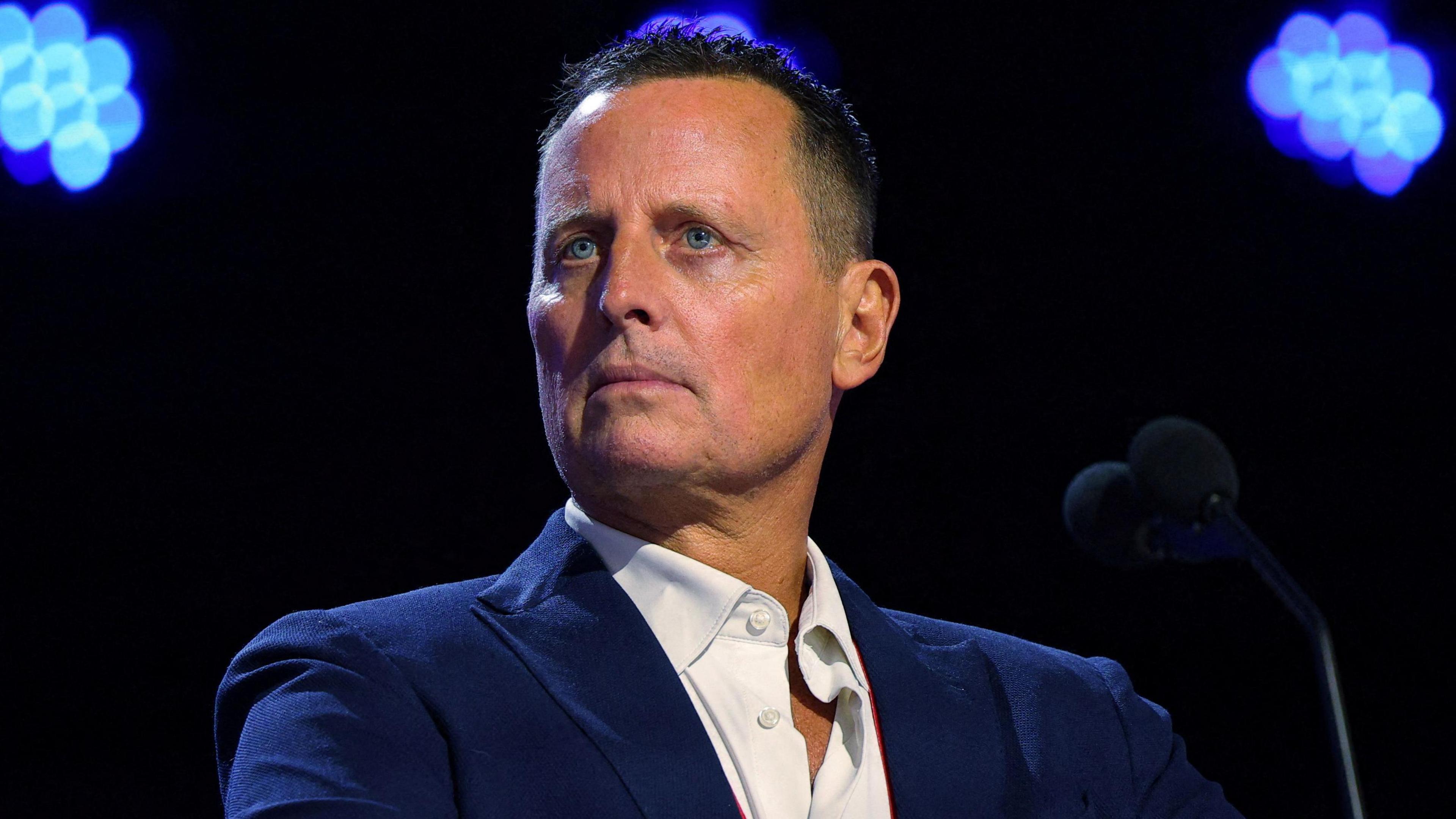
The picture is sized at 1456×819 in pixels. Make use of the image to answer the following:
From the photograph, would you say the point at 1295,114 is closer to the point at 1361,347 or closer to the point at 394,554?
the point at 1361,347

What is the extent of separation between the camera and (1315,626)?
1906 mm

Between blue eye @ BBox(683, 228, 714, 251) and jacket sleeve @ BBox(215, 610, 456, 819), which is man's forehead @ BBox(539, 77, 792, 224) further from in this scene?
jacket sleeve @ BBox(215, 610, 456, 819)

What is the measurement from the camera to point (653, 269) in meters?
1.74

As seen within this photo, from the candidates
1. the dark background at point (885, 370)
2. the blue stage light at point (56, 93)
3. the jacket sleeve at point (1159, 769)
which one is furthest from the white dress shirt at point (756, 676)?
the blue stage light at point (56, 93)

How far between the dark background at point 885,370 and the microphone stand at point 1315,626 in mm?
2186

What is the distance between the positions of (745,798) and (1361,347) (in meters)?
3.28

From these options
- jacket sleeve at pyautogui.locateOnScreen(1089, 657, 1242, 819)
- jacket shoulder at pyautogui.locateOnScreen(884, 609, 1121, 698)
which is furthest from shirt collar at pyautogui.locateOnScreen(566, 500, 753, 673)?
jacket sleeve at pyautogui.locateOnScreen(1089, 657, 1242, 819)

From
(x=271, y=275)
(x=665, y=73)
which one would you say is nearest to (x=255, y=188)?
(x=271, y=275)

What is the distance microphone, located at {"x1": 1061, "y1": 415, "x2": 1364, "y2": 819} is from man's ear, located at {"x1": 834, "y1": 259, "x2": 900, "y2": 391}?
433 millimetres

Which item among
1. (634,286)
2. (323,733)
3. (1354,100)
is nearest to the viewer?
(323,733)

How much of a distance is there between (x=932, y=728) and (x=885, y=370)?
2.51m

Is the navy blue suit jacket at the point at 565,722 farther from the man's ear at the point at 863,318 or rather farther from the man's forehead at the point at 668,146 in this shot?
the man's forehead at the point at 668,146

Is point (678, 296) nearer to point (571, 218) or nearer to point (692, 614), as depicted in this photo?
point (571, 218)

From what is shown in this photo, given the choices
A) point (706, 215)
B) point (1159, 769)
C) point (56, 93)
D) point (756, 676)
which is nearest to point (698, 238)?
point (706, 215)
